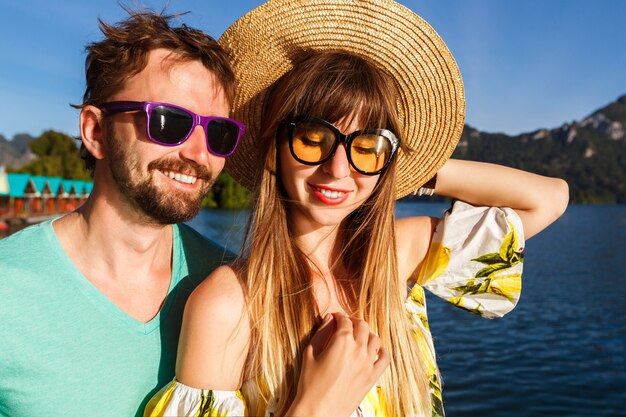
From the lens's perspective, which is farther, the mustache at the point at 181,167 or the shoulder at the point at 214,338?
the mustache at the point at 181,167

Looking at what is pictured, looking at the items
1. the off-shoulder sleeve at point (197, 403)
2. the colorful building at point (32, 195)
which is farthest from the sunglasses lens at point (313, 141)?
the colorful building at point (32, 195)

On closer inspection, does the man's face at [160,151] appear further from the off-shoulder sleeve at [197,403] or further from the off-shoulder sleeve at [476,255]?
the off-shoulder sleeve at [476,255]

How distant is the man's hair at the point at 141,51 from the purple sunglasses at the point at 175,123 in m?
0.14

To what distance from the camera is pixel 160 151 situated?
221 centimetres

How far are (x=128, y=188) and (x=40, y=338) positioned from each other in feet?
2.19

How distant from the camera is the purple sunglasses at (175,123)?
215 centimetres

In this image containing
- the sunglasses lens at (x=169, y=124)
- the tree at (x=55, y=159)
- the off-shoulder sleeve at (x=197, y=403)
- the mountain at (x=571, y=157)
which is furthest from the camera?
the mountain at (x=571, y=157)

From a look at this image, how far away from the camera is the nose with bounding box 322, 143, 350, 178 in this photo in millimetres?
2008

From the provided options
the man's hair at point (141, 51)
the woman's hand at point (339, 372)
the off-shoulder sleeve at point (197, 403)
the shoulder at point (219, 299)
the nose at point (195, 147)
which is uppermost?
the man's hair at point (141, 51)

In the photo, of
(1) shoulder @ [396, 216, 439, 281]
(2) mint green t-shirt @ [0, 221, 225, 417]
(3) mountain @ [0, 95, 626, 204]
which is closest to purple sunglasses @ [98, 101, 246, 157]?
(2) mint green t-shirt @ [0, 221, 225, 417]

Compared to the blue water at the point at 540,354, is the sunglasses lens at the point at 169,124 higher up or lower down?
higher up

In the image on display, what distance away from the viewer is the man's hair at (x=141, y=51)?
2291mm

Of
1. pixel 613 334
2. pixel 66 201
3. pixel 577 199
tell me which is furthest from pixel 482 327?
pixel 577 199

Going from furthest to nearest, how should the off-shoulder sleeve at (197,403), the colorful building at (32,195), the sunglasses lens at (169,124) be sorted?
→ 1. the colorful building at (32,195)
2. the sunglasses lens at (169,124)
3. the off-shoulder sleeve at (197,403)
